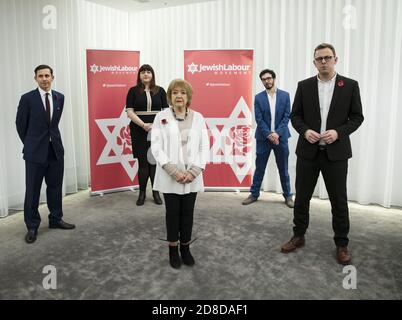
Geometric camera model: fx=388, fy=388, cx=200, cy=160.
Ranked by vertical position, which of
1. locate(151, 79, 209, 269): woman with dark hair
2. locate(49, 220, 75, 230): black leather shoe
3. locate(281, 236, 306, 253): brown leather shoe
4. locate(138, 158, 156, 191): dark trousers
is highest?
locate(151, 79, 209, 269): woman with dark hair

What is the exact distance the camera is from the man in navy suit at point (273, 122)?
4.53 meters

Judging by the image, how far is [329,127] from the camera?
2938 millimetres

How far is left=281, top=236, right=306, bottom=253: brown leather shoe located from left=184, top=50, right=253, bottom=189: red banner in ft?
6.44

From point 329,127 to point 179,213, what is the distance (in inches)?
51.6

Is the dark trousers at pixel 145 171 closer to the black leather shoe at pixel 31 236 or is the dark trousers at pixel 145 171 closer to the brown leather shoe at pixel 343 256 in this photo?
the black leather shoe at pixel 31 236

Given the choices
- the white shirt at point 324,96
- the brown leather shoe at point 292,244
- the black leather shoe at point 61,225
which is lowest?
the black leather shoe at point 61,225

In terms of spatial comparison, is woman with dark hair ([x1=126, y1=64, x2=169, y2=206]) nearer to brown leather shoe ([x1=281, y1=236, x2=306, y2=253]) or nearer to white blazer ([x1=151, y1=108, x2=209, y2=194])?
white blazer ([x1=151, y1=108, x2=209, y2=194])

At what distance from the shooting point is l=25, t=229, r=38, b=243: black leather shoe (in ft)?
11.6

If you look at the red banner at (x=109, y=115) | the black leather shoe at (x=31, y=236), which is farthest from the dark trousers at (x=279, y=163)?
the black leather shoe at (x=31, y=236)

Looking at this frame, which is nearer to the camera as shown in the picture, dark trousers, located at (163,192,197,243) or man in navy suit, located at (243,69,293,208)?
dark trousers, located at (163,192,197,243)

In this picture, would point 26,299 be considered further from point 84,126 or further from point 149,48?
point 149,48

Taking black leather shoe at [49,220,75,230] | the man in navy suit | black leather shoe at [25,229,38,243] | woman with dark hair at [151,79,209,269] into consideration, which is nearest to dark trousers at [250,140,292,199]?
the man in navy suit

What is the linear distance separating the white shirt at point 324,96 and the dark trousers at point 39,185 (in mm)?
2404
